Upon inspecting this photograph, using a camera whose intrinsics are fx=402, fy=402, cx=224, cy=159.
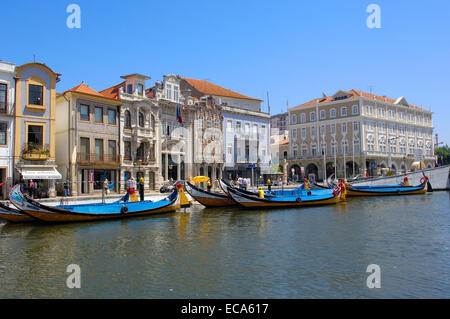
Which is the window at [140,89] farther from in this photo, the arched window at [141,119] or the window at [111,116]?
the window at [111,116]

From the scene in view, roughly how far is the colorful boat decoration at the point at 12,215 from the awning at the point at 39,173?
9560 mm

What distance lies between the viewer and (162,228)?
872 inches

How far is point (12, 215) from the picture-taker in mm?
23125

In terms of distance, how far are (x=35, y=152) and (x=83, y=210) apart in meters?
12.0

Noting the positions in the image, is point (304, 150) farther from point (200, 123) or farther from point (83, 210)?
point (83, 210)

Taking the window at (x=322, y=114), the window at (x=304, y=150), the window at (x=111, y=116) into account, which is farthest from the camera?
the window at (x=304, y=150)

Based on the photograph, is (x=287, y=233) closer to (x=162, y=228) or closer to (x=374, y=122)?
(x=162, y=228)

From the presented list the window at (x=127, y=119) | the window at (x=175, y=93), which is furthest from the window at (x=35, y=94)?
the window at (x=175, y=93)

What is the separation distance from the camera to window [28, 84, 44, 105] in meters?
34.2

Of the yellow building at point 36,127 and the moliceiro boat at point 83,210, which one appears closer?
the moliceiro boat at point 83,210

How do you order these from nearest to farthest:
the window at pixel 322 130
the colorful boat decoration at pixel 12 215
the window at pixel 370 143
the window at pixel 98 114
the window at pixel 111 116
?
1. the colorful boat decoration at pixel 12 215
2. the window at pixel 98 114
3. the window at pixel 111 116
4. the window at pixel 370 143
5. the window at pixel 322 130

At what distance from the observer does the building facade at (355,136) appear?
254 ft

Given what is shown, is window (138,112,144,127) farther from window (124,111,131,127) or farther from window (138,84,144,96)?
window (138,84,144,96)
